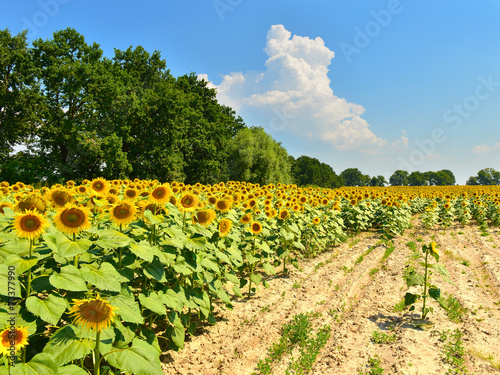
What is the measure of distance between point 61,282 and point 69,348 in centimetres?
44

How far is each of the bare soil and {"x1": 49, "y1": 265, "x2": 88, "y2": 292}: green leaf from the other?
1.93 metres

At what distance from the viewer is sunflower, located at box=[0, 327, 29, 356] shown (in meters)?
1.67

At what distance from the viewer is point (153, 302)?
2.73 meters

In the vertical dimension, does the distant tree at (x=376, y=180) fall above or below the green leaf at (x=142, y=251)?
above

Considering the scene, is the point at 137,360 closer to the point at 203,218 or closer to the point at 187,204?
the point at 187,204

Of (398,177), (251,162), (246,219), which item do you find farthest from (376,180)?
(246,219)

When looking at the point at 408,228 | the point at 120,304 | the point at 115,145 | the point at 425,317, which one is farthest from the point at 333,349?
the point at 115,145

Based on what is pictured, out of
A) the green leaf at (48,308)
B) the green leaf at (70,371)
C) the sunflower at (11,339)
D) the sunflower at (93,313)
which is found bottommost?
the green leaf at (70,371)

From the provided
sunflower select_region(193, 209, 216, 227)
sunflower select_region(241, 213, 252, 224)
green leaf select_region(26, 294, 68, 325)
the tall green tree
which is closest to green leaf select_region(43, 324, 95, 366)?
green leaf select_region(26, 294, 68, 325)

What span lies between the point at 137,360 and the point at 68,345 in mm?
486

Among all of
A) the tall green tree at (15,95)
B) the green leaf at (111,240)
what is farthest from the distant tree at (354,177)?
the green leaf at (111,240)

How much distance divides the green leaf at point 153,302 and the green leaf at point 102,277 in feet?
1.40

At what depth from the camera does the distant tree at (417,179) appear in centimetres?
11506

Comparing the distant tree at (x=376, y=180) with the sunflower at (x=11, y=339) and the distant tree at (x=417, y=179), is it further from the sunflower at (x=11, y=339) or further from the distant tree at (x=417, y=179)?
the sunflower at (x=11, y=339)
